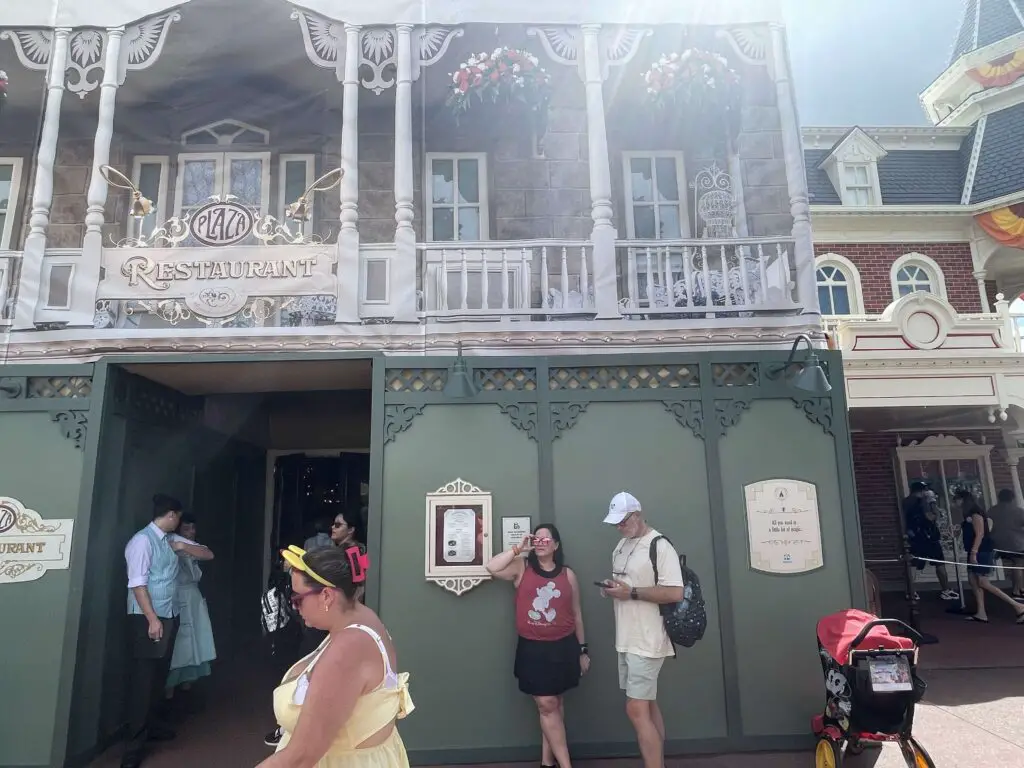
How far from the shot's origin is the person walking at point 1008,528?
32.0ft

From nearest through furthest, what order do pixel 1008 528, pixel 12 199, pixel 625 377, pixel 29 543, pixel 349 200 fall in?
pixel 29 543
pixel 625 377
pixel 349 200
pixel 12 199
pixel 1008 528

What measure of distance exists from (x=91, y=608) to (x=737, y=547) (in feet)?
17.7

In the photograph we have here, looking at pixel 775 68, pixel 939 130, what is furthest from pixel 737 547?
pixel 939 130

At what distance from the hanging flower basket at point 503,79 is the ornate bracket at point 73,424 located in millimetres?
4594

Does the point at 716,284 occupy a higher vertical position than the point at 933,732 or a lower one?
higher

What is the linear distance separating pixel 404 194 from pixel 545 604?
379 centimetres

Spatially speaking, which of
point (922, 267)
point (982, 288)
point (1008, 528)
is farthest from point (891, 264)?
point (1008, 528)

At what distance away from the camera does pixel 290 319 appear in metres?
6.04

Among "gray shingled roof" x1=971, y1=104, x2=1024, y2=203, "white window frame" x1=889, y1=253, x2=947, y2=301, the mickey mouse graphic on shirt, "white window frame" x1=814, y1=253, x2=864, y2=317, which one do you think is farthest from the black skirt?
"gray shingled roof" x1=971, y1=104, x2=1024, y2=203

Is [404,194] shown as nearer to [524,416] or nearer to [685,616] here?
[524,416]

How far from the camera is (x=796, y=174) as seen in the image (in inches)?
239

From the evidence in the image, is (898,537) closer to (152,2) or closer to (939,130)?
(939,130)

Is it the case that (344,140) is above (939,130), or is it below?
below

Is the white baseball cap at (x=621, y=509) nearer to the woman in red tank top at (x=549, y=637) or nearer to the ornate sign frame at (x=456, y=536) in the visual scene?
the woman in red tank top at (x=549, y=637)
